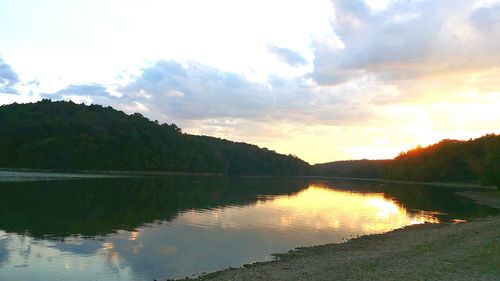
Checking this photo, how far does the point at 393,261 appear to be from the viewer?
20.7 m

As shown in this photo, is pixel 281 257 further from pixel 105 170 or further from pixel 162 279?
pixel 105 170

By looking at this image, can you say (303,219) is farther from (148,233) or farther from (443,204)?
(443,204)

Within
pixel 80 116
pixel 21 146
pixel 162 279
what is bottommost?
pixel 162 279

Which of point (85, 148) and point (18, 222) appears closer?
point (18, 222)

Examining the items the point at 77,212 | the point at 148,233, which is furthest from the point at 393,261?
the point at 77,212

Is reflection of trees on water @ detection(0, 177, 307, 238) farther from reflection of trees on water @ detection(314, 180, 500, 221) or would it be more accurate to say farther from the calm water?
reflection of trees on water @ detection(314, 180, 500, 221)

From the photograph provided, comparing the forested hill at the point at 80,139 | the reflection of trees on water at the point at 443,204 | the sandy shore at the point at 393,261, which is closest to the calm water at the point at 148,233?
the reflection of trees on water at the point at 443,204

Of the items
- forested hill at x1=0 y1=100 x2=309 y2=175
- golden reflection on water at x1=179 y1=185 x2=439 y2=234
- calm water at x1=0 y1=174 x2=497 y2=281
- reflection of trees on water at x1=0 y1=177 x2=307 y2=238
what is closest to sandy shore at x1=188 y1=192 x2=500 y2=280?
calm water at x1=0 y1=174 x2=497 y2=281

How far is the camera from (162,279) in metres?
20.1

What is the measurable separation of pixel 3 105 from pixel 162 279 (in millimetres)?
163088

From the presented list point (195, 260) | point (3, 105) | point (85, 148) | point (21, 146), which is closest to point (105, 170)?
point (85, 148)

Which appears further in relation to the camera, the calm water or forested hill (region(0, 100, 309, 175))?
forested hill (region(0, 100, 309, 175))

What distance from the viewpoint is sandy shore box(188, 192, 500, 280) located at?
17.2m

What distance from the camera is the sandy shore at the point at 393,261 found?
17172mm
